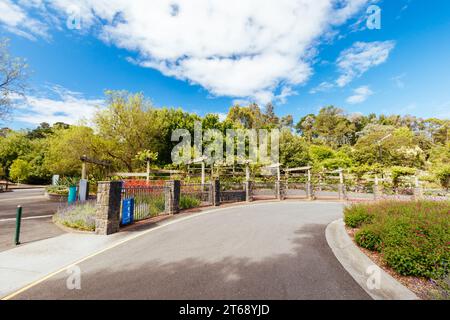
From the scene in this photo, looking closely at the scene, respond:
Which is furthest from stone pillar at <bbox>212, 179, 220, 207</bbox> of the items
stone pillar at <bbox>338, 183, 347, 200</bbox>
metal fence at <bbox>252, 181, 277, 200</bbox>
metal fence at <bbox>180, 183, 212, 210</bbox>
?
stone pillar at <bbox>338, 183, 347, 200</bbox>

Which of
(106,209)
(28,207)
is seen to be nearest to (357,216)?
(106,209)

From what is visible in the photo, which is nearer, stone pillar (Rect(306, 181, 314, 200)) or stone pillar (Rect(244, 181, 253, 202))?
stone pillar (Rect(244, 181, 253, 202))

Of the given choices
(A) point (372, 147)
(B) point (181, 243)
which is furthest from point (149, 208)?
(A) point (372, 147)

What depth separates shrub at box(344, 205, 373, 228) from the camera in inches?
275

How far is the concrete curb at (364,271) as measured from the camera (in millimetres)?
3383

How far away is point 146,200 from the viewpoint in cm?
1076

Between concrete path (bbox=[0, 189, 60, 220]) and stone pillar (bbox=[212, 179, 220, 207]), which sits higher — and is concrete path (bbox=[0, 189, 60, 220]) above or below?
below

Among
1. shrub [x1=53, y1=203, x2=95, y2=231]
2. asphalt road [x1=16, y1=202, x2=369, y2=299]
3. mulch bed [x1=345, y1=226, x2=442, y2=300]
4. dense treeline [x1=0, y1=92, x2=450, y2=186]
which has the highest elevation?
dense treeline [x1=0, y1=92, x2=450, y2=186]

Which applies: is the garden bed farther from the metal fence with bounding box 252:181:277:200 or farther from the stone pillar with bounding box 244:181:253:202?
the metal fence with bounding box 252:181:277:200

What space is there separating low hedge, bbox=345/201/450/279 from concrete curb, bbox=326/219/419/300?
13.9 inches

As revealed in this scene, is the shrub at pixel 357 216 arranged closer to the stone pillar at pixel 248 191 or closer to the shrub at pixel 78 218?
the shrub at pixel 78 218

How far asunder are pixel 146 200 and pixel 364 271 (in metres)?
9.74
